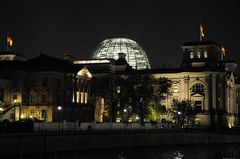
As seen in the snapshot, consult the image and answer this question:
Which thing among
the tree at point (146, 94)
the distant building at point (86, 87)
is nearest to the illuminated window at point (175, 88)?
the distant building at point (86, 87)

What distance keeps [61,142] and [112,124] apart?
2648cm

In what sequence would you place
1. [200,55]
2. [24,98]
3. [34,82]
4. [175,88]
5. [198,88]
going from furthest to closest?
[200,55]
[175,88]
[198,88]
[34,82]
[24,98]

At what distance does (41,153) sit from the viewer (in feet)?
293

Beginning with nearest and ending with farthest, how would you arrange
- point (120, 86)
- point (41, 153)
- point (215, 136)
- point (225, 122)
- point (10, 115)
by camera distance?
point (41, 153) < point (215, 136) < point (10, 115) < point (120, 86) < point (225, 122)

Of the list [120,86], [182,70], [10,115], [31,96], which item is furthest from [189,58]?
[10,115]

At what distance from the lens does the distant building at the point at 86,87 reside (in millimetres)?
149500

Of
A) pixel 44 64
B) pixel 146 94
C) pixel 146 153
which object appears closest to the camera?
pixel 146 153

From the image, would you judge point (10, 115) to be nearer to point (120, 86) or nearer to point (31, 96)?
point (31, 96)

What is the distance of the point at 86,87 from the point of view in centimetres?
17088

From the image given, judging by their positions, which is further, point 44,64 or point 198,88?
point 198,88

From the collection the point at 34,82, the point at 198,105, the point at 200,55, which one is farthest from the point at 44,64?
the point at 200,55

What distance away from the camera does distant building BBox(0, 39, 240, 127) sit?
490 feet

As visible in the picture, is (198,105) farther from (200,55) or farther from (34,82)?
(34,82)

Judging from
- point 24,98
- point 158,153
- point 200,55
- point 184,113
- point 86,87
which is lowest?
point 158,153
